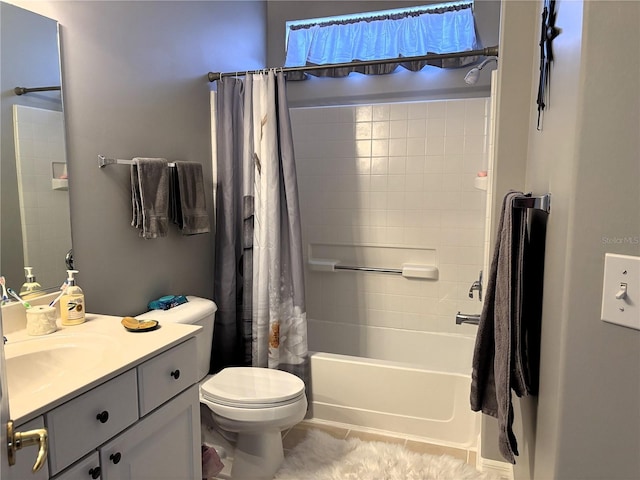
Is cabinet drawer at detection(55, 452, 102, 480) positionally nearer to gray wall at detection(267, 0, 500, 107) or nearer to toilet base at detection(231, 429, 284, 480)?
toilet base at detection(231, 429, 284, 480)

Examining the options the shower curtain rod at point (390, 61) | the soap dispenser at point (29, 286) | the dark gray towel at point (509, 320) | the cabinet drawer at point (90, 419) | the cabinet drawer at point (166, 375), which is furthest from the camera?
the shower curtain rod at point (390, 61)

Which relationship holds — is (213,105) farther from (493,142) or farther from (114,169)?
(493,142)

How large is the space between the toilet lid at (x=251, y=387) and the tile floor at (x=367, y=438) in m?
0.43

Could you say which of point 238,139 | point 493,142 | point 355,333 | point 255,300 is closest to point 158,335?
point 255,300

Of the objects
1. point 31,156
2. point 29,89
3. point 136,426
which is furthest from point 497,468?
point 29,89

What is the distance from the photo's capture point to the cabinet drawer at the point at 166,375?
4.38ft

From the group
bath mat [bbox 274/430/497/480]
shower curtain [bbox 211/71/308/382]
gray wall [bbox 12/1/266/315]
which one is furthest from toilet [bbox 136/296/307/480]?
shower curtain [bbox 211/71/308/382]

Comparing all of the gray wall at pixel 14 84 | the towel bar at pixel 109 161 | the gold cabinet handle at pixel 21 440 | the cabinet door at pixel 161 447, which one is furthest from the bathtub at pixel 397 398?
the gold cabinet handle at pixel 21 440

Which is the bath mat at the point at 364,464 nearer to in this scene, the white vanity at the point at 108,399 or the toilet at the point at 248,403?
the toilet at the point at 248,403

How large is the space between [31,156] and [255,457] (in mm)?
1533

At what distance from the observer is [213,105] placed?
2.60 meters

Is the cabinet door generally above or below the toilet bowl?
above

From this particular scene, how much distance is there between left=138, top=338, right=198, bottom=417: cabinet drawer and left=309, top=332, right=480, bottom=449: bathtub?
1.10m

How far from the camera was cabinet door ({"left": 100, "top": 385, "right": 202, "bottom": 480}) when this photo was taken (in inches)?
48.7
